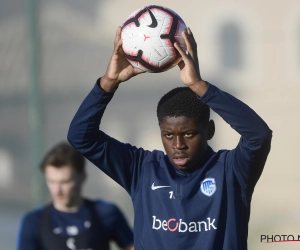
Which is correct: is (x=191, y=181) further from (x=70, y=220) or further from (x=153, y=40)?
(x=70, y=220)

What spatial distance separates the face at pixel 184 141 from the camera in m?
2.77

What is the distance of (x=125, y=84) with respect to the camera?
6.50 m

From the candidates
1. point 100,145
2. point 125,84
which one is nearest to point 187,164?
point 100,145

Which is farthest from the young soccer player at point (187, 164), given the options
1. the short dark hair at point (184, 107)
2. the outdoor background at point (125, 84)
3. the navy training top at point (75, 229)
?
the outdoor background at point (125, 84)

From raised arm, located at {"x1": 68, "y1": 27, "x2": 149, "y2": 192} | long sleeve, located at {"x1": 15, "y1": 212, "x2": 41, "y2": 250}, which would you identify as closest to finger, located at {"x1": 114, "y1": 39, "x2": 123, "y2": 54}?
raised arm, located at {"x1": 68, "y1": 27, "x2": 149, "y2": 192}

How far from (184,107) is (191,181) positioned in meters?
0.30

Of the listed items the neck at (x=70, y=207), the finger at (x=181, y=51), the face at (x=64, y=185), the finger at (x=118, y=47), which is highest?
the finger at (x=118, y=47)

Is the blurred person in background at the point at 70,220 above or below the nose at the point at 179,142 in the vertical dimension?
below

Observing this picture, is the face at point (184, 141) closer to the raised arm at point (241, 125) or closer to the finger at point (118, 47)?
the raised arm at point (241, 125)

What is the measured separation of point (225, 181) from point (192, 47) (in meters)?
0.55

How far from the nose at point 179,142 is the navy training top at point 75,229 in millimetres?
1065

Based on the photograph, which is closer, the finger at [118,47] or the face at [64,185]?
the finger at [118,47]

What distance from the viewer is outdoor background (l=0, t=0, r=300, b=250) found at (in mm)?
6172

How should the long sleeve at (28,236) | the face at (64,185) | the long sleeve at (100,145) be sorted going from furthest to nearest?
1. the face at (64,185)
2. the long sleeve at (28,236)
3. the long sleeve at (100,145)
